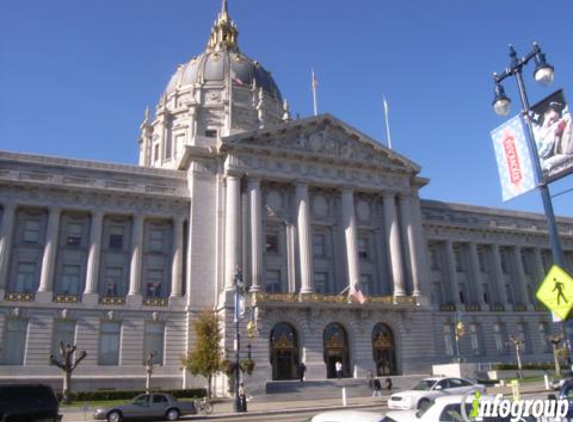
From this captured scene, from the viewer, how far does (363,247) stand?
50.6m

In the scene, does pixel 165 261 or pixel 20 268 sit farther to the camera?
pixel 165 261

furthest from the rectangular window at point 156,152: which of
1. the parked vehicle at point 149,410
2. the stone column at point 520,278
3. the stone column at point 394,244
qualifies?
the parked vehicle at point 149,410

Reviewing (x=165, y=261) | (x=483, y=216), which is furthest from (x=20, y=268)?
(x=483, y=216)

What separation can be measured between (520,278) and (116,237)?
46.4 m

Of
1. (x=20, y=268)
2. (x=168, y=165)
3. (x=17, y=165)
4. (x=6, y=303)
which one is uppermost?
(x=168, y=165)

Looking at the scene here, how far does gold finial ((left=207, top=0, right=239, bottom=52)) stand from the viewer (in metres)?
87.7

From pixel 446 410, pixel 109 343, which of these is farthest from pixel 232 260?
pixel 446 410

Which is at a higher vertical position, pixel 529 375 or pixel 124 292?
pixel 124 292

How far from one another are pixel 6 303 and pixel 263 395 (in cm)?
2148

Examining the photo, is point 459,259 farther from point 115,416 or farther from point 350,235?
point 115,416

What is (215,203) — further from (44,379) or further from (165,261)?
(44,379)

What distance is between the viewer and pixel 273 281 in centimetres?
4631

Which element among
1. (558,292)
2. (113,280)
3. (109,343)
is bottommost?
(558,292)

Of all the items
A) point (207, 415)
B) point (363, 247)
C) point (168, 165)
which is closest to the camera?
point (207, 415)
